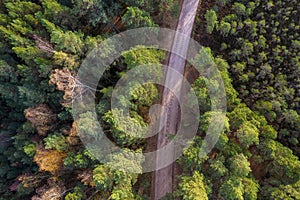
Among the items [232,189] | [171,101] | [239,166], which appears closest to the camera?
[232,189]

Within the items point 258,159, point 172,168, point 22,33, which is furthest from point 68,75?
point 258,159

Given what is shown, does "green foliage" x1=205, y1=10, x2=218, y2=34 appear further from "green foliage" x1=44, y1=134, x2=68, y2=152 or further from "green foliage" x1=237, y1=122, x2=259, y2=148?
"green foliage" x1=44, y1=134, x2=68, y2=152

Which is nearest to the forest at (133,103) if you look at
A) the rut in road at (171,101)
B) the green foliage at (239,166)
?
the green foliage at (239,166)

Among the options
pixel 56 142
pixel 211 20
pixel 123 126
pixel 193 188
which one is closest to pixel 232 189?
pixel 193 188

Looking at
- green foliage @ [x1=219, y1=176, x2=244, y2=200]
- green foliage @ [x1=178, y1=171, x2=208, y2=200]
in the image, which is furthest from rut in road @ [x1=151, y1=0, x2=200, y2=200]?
green foliage @ [x1=219, y1=176, x2=244, y2=200]

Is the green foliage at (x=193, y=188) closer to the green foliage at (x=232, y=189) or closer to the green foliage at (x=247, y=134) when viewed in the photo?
the green foliage at (x=232, y=189)

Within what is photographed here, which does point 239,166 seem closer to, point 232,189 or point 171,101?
point 232,189
